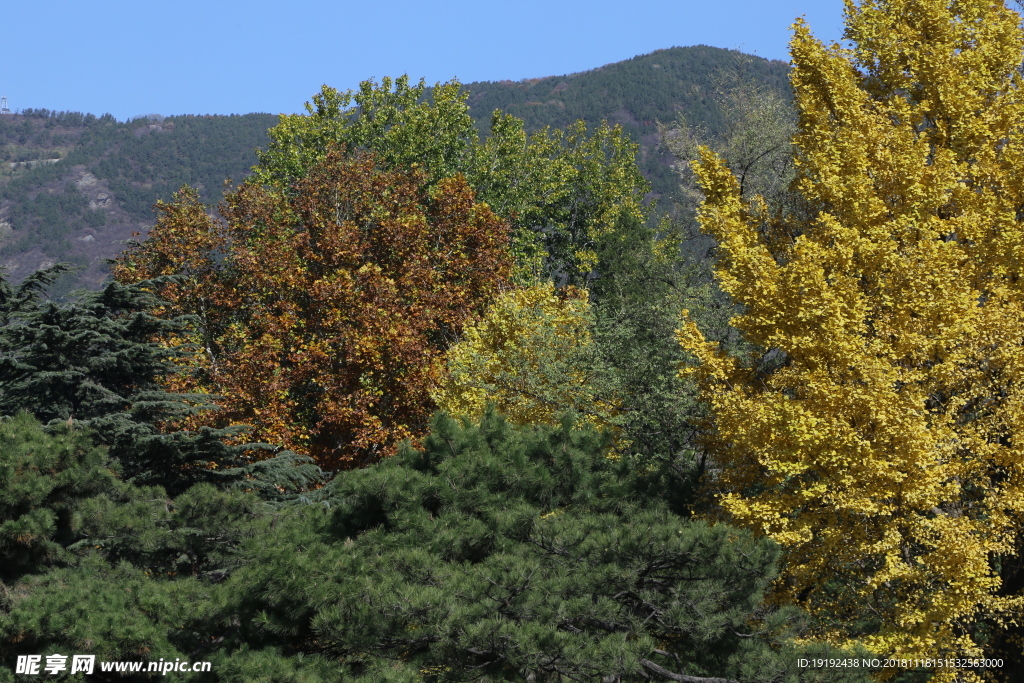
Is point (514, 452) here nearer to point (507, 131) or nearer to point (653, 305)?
point (653, 305)

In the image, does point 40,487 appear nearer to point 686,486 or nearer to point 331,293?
point 686,486

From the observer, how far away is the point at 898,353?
41.4 feet

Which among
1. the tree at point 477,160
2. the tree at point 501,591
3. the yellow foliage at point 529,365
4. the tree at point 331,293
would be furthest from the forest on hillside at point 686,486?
the tree at point 477,160

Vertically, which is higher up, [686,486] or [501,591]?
[686,486]

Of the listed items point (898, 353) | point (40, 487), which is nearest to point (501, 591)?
point (898, 353)

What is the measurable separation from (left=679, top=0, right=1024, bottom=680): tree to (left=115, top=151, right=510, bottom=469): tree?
12.9 m

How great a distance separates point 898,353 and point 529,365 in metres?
10.0

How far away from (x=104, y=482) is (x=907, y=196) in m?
13.1

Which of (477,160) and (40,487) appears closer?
(40,487)

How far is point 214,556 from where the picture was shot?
14.0 meters

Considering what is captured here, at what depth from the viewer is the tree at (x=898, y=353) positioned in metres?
12.2

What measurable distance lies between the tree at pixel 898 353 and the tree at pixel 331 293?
1286cm

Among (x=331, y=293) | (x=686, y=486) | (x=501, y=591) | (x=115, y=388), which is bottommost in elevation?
(x=501, y=591)

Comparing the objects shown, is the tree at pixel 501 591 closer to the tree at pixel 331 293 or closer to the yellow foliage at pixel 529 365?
the yellow foliage at pixel 529 365
